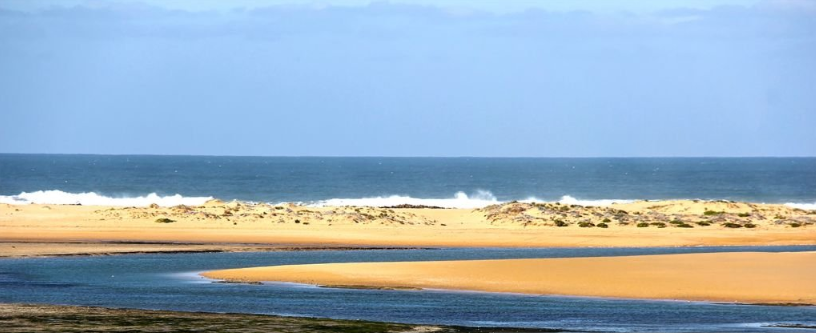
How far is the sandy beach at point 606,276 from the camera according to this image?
31.7 metres

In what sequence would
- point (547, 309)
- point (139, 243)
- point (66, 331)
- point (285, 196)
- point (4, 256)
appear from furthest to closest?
point (285, 196), point (139, 243), point (4, 256), point (547, 309), point (66, 331)

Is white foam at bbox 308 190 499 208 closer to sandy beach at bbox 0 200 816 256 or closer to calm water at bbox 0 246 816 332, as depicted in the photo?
sandy beach at bbox 0 200 816 256

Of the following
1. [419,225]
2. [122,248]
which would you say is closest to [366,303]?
[122,248]

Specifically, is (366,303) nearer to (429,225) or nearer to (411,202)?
(429,225)

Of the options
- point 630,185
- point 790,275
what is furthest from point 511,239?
point 630,185

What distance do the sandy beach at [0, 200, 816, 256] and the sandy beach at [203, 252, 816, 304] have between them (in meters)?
11.2

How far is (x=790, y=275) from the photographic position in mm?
34031

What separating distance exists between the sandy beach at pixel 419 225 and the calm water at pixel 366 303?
1011 centimetres

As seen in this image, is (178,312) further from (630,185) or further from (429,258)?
(630,185)

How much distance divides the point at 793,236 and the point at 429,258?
18.3m

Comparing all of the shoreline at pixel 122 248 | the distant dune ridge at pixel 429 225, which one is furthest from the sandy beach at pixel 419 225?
the shoreline at pixel 122 248

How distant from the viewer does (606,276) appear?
114 ft

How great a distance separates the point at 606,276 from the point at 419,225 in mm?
26592

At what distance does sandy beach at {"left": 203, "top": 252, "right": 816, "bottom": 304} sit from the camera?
104 feet
